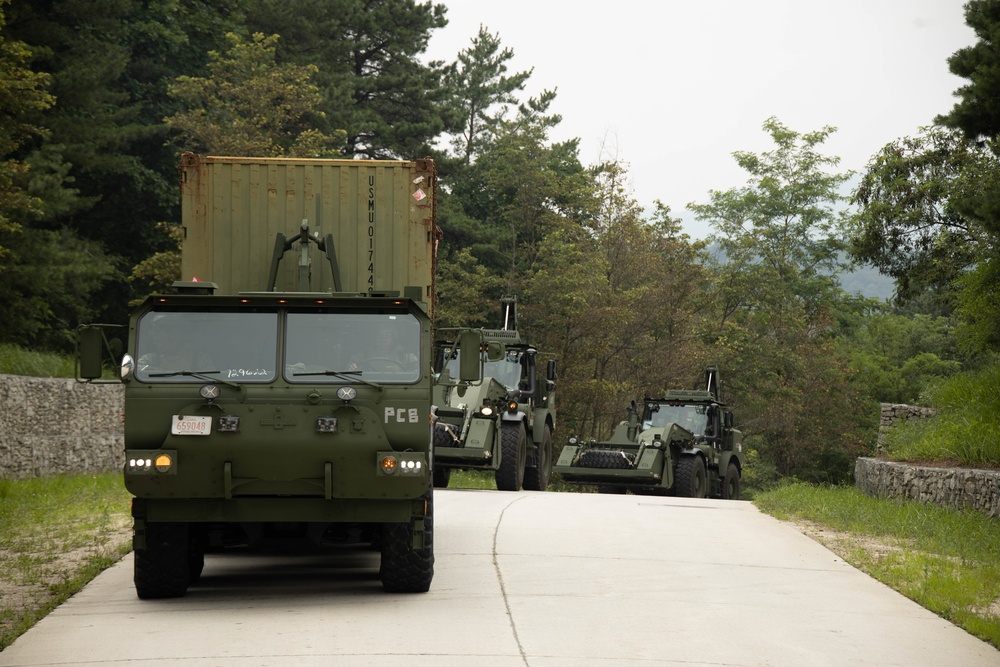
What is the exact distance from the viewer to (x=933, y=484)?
750 inches

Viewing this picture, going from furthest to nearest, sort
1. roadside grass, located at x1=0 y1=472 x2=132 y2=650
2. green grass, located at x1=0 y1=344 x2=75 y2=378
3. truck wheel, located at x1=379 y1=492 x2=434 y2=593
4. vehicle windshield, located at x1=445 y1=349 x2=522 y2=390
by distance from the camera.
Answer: green grass, located at x1=0 y1=344 x2=75 y2=378 < vehicle windshield, located at x1=445 y1=349 x2=522 y2=390 < roadside grass, located at x1=0 y1=472 x2=132 y2=650 < truck wheel, located at x1=379 y1=492 x2=434 y2=593

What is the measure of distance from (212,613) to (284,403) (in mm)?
1632

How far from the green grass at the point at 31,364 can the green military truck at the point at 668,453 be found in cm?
1029

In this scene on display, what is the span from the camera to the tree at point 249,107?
115ft

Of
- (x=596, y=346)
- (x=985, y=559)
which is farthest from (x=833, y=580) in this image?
(x=596, y=346)

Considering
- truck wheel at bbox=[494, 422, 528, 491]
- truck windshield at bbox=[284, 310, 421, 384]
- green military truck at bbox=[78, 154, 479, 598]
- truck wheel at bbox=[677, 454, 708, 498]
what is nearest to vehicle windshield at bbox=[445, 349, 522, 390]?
truck wheel at bbox=[494, 422, 528, 491]

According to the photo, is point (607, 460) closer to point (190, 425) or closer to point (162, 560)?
point (162, 560)

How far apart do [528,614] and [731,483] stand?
75.3 ft

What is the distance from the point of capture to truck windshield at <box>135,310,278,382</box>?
1012 centimetres

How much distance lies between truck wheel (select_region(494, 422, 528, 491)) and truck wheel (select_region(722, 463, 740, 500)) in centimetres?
829

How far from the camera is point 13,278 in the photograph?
2717cm

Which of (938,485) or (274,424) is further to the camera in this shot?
(938,485)

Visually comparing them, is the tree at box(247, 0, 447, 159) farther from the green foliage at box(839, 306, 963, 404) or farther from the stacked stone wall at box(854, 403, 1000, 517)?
the stacked stone wall at box(854, 403, 1000, 517)

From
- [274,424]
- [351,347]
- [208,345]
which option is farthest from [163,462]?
[351,347]
